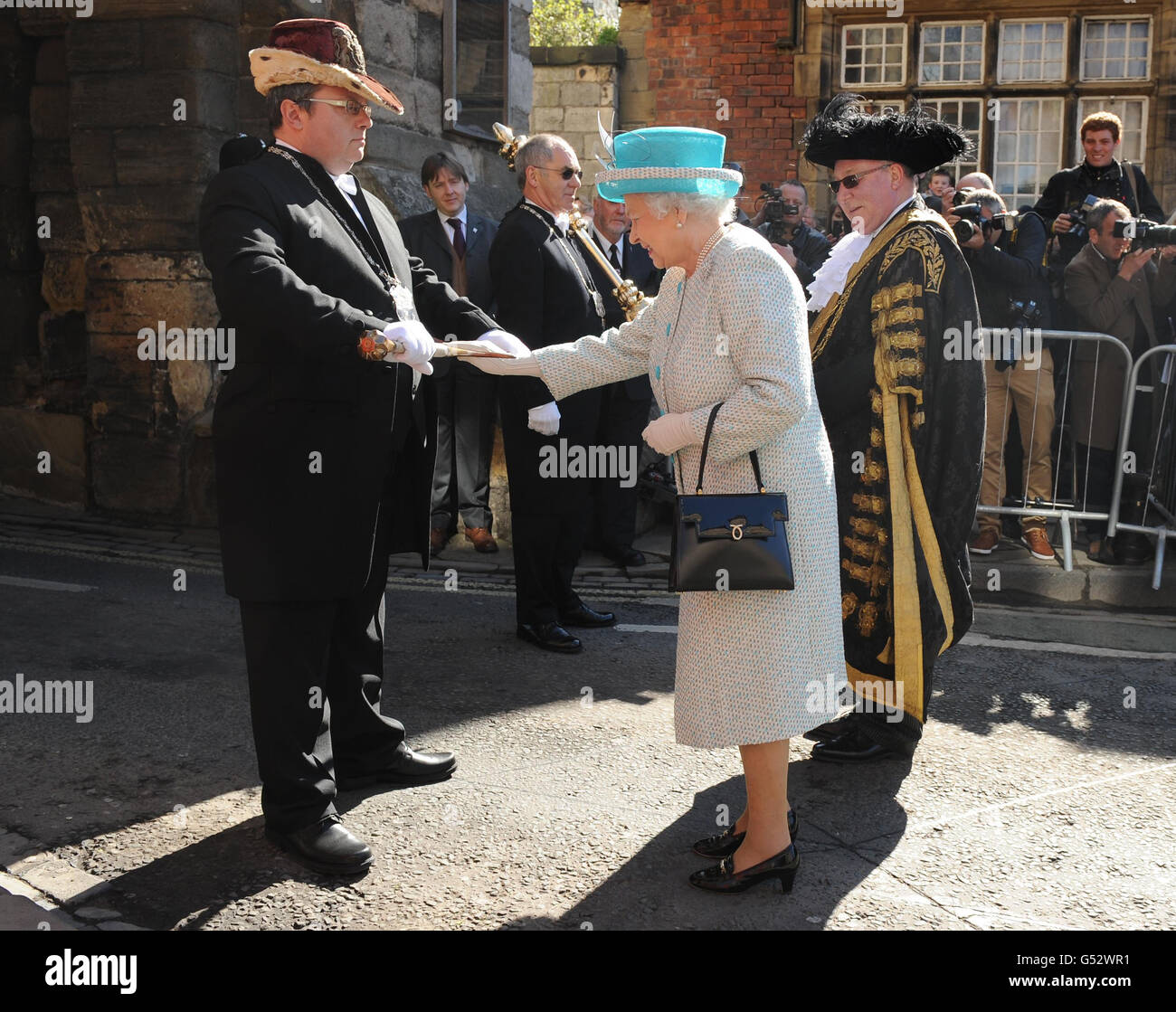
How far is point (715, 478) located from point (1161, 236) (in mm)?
5428

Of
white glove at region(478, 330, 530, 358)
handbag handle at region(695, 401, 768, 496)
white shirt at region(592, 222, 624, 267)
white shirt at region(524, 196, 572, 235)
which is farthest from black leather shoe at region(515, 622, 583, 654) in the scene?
white shirt at region(592, 222, 624, 267)

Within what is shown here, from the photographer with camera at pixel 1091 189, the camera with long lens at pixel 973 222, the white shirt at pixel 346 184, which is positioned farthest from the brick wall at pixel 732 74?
the white shirt at pixel 346 184

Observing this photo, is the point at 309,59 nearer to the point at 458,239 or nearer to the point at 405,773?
the point at 405,773

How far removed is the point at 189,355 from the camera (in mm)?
8555

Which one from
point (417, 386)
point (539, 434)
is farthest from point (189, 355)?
point (417, 386)

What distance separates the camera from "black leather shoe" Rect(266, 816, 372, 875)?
3.53m

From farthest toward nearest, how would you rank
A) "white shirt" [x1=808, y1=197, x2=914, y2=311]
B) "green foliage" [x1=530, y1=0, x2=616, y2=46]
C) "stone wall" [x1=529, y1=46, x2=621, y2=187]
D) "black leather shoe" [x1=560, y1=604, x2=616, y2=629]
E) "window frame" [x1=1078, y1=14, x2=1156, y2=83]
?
"green foliage" [x1=530, y1=0, x2=616, y2=46] < "stone wall" [x1=529, y1=46, x2=621, y2=187] < "window frame" [x1=1078, y1=14, x2=1156, y2=83] < "black leather shoe" [x1=560, y1=604, x2=616, y2=629] < "white shirt" [x1=808, y1=197, x2=914, y2=311]

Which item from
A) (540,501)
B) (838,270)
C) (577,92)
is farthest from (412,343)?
(577,92)

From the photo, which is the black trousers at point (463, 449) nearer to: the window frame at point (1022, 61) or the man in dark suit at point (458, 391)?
the man in dark suit at point (458, 391)

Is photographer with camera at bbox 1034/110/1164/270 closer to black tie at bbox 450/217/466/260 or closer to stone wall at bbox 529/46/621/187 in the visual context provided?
black tie at bbox 450/217/466/260

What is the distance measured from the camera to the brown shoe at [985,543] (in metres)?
7.56

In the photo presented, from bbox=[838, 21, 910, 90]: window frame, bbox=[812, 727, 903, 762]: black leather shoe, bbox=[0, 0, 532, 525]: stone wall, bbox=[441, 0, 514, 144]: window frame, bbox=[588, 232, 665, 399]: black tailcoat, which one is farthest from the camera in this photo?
bbox=[838, 21, 910, 90]: window frame

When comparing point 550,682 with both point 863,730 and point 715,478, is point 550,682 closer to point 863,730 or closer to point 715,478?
point 863,730

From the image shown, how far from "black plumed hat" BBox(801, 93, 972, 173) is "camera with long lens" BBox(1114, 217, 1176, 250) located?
3843 millimetres
